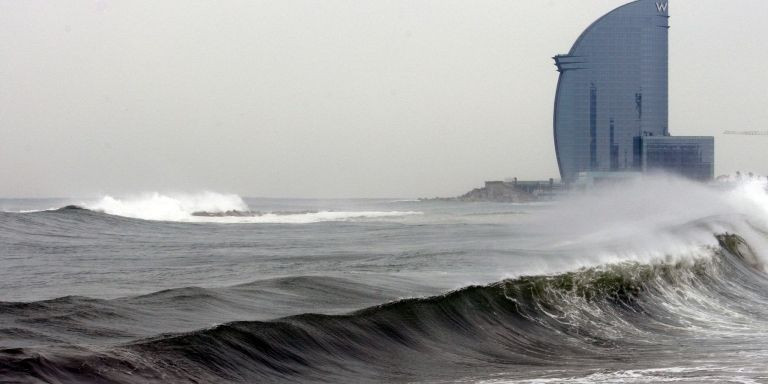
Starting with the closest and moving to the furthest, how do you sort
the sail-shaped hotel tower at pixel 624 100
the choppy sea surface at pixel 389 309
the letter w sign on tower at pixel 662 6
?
the choppy sea surface at pixel 389 309 < the sail-shaped hotel tower at pixel 624 100 < the letter w sign on tower at pixel 662 6

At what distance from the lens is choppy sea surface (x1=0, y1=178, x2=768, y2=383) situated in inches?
376

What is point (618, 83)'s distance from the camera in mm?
138875

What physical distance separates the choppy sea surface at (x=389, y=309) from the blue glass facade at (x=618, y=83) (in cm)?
10703

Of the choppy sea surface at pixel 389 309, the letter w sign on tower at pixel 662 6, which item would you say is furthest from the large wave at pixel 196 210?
the letter w sign on tower at pixel 662 6

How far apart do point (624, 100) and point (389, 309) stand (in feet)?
432

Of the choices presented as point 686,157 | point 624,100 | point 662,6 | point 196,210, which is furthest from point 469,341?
point 662,6

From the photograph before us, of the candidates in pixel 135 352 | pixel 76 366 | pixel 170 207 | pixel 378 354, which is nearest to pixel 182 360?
pixel 135 352

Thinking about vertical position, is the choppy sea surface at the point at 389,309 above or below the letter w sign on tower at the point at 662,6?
below

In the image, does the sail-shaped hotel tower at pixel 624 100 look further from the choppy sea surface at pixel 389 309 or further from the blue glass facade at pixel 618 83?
the choppy sea surface at pixel 389 309

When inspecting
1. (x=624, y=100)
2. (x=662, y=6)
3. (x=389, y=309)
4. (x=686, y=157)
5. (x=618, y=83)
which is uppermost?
(x=662, y=6)

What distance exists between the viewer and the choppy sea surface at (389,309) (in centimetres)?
954

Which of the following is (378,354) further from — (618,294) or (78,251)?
(78,251)

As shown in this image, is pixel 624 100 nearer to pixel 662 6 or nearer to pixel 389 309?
pixel 662 6

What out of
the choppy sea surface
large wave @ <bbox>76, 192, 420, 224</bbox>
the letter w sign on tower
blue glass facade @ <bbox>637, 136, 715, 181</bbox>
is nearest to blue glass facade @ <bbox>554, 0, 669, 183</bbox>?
the letter w sign on tower
